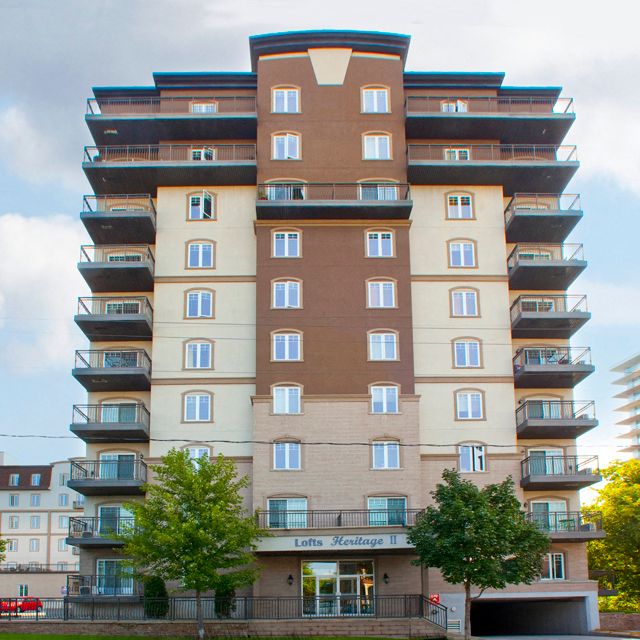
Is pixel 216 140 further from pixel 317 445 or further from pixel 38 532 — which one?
pixel 38 532

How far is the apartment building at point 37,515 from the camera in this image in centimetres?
9156

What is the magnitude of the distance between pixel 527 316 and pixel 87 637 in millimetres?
26249

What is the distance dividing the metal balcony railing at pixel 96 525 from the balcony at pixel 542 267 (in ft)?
78.5

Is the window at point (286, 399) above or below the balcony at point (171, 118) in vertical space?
below

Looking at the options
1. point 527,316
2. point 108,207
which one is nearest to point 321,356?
point 527,316

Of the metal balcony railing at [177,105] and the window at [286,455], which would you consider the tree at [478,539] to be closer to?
the window at [286,455]

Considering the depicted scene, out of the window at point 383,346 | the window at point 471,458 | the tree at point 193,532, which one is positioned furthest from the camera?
Result: the window at point 383,346

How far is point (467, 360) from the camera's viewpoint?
4931cm

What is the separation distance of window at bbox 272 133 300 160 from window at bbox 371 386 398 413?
13.6m

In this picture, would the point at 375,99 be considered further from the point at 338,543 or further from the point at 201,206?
the point at 338,543

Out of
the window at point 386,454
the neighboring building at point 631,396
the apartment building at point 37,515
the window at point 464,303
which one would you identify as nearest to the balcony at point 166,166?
the window at point 464,303

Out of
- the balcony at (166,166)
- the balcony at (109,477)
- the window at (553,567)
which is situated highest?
the balcony at (166,166)

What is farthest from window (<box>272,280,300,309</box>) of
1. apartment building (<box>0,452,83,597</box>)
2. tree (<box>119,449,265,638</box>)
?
apartment building (<box>0,452,83,597</box>)

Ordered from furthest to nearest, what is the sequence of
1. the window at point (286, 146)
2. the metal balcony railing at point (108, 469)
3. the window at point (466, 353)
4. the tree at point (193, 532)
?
1. the window at point (286, 146)
2. the window at point (466, 353)
3. the metal balcony railing at point (108, 469)
4. the tree at point (193, 532)
